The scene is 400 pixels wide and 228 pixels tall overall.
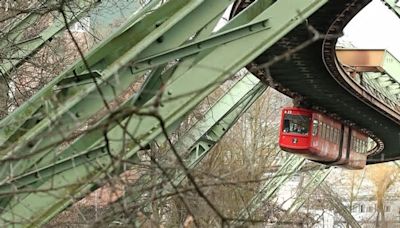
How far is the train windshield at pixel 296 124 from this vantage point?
Answer: 76.9 feet

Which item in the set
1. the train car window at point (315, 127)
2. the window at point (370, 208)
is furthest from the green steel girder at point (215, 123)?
the window at point (370, 208)

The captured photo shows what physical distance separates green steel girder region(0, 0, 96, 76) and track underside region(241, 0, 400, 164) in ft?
11.1

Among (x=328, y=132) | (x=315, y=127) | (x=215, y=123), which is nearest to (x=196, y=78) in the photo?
(x=215, y=123)

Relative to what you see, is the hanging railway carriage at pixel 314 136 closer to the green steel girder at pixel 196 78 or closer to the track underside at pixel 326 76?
the track underside at pixel 326 76

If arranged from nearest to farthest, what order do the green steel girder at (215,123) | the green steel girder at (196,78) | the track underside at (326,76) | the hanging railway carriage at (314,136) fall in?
the green steel girder at (196,78), the track underside at (326,76), the green steel girder at (215,123), the hanging railway carriage at (314,136)

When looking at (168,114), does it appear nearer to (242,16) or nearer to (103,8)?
(242,16)

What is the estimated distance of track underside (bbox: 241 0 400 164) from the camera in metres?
15.3

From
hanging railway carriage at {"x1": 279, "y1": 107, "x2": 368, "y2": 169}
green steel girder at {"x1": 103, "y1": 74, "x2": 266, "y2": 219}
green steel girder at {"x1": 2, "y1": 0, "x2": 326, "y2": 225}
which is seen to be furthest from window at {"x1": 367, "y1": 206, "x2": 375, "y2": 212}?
green steel girder at {"x1": 2, "y1": 0, "x2": 326, "y2": 225}

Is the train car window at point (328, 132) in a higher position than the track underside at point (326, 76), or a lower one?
lower

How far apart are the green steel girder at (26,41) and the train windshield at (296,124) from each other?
13.3 metres

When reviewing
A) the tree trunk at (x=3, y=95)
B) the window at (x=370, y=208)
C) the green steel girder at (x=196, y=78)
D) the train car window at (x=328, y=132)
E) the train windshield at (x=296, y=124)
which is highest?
the tree trunk at (x=3, y=95)

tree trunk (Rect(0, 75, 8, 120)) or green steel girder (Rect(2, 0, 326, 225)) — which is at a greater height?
tree trunk (Rect(0, 75, 8, 120))

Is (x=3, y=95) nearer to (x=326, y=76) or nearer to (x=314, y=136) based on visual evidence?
(x=326, y=76)

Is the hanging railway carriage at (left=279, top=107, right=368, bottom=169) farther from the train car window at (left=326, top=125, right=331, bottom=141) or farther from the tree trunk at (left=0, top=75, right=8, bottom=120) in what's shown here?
the tree trunk at (left=0, top=75, right=8, bottom=120)
